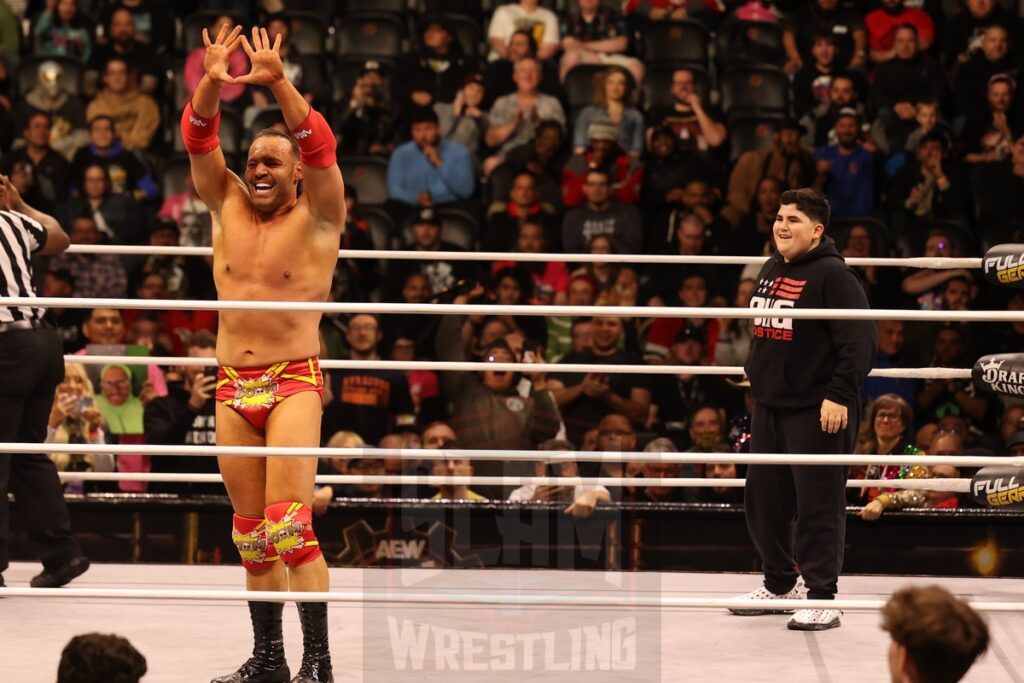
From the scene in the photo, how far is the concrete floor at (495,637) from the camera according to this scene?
12.7ft

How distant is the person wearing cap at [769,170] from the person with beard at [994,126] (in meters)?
0.88

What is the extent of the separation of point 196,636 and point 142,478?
2.51 ft

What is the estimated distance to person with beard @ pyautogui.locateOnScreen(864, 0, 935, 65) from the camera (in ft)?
27.0

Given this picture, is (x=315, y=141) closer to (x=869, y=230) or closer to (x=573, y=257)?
(x=573, y=257)

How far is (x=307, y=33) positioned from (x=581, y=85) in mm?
1631

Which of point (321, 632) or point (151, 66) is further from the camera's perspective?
point (151, 66)

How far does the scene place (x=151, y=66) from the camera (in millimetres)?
8312

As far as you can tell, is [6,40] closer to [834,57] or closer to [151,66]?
[151,66]

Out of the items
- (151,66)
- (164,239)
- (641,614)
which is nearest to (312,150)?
(641,614)

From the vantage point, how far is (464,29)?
8414 mm

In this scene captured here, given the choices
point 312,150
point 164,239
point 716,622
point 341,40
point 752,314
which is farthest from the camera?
point 341,40

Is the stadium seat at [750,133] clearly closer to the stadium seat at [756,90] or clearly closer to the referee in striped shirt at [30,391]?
the stadium seat at [756,90]

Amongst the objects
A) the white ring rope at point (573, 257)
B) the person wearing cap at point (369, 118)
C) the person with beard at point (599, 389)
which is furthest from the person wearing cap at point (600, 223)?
the white ring rope at point (573, 257)

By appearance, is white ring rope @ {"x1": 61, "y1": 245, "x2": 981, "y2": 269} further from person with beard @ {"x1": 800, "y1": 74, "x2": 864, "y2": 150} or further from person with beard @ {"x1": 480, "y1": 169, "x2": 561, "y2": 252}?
person with beard @ {"x1": 800, "y1": 74, "x2": 864, "y2": 150}
